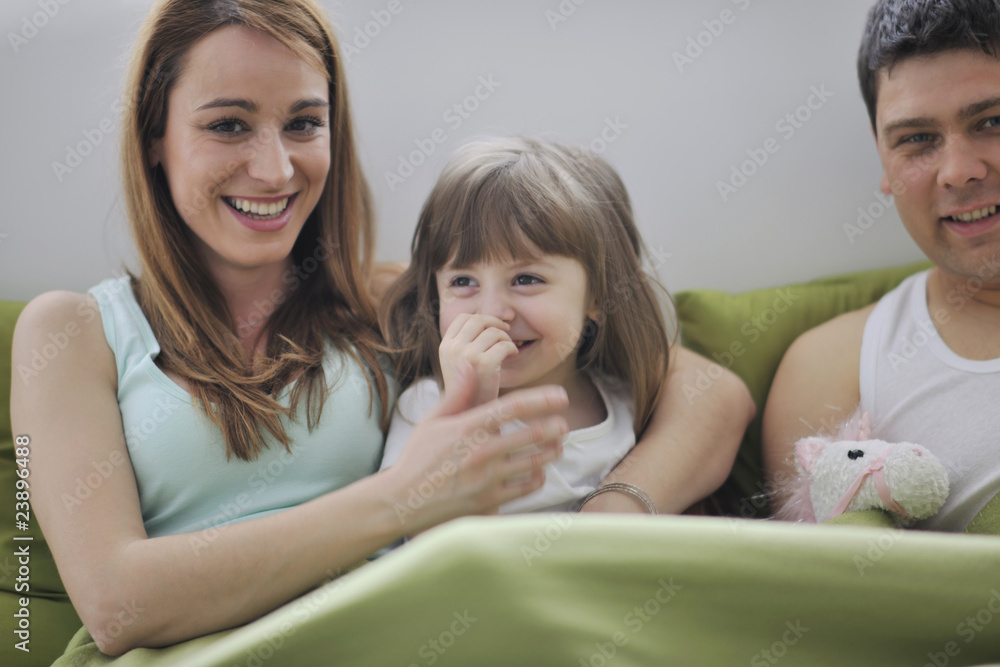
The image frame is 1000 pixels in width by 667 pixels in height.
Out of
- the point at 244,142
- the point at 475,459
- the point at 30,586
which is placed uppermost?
the point at 244,142

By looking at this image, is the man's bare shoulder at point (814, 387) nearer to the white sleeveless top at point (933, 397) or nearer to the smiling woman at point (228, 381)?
the white sleeveless top at point (933, 397)

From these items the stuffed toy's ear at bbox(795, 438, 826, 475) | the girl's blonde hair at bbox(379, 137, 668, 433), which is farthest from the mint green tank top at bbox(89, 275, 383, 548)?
the stuffed toy's ear at bbox(795, 438, 826, 475)

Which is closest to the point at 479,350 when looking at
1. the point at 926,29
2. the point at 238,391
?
the point at 238,391

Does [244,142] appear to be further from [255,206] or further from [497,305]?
[497,305]

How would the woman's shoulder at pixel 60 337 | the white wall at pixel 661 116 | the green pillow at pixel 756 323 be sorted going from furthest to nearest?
1. the white wall at pixel 661 116
2. the green pillow at pixel 756 323
3. the woman's shoulder at pixel 60 337

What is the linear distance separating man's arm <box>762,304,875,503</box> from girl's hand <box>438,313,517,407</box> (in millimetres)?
567

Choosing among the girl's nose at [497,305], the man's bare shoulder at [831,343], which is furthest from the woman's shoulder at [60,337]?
the man's bare shoulder at [831,343]

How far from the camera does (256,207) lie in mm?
1330

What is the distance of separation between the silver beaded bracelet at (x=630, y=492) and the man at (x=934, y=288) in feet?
1.01

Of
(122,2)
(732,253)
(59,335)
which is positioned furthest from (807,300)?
(122,2)

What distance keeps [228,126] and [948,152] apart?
1.10m

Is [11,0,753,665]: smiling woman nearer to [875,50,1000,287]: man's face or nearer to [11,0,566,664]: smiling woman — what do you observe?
[11,0,566,664]: smiling woman

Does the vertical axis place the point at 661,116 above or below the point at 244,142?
below

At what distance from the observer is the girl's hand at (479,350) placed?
1157mm
